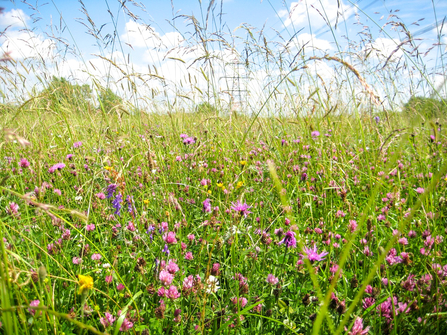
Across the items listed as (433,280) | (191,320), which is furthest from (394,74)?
(191,320)

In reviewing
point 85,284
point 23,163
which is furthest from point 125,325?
point 23,163

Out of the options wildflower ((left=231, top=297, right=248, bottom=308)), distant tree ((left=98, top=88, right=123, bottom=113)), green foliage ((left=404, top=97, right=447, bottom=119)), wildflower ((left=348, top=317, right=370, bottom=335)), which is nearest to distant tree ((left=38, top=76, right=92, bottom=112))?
distant tree ((left=98, top=88, right=123, bottom=113))

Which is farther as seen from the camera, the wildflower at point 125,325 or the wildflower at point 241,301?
the wildflower at point 241,301

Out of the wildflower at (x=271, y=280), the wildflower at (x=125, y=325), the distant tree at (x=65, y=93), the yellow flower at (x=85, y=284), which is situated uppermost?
the distant tree at (x=65, y=93)

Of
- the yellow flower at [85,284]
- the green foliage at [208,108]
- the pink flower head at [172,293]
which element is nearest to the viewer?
the yellow flower at [85,284]

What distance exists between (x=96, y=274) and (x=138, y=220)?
333 millimetres

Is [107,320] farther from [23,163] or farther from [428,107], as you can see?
[428,107]

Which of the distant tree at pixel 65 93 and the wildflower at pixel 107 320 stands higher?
the distant tree at pixel 65 93

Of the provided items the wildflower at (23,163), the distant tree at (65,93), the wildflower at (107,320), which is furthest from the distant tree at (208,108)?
the wildflower at (107,320)

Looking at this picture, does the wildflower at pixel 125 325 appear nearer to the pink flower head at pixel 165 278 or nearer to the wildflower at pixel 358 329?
the pink flower head at pixel 165 278

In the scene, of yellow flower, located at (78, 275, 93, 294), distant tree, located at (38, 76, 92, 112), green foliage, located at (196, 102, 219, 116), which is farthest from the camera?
green foliage, located at (196, 102, 219, 116)

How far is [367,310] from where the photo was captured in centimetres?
106

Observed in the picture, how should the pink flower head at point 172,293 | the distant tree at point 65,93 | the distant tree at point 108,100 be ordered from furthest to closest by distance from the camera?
the distant tree at point 65,93 → the distant tree at point 108,100 → the pink flower head at point 172,293

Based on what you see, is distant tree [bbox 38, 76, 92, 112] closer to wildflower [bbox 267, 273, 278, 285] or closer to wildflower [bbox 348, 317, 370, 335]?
wildflower [bbox 267, 273, 278, 285]
